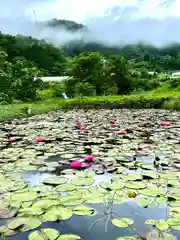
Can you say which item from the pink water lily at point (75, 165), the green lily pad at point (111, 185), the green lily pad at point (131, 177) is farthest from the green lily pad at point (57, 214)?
the pink water lily at point (75, 165)

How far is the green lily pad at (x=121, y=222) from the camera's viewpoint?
2128mm

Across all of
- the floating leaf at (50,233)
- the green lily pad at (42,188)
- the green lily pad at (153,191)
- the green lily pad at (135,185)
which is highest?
the floating leaf at (50,233)

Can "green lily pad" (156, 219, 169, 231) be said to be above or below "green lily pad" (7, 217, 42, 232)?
below

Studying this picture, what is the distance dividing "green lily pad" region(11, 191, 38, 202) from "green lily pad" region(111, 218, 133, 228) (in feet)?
2.42

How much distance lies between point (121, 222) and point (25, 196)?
0.88 m

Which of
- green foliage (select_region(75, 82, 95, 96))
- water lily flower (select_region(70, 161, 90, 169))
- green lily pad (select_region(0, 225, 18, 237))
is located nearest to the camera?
green lily pad (select_region(0, 225, 18, 237))

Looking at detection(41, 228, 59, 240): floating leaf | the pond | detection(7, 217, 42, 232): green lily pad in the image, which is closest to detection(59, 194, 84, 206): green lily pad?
the pond

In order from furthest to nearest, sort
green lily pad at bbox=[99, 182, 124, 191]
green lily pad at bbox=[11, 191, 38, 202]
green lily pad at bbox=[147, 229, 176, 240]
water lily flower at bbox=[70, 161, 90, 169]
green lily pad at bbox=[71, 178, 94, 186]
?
water lily flower at bbox=[70, 161, 90, 169]
green lily pad at bbox=[71, 178, 94, 186]
green lily pad at bbox=[99, 182, 124, 191]
green lily pad at bbox=[11, 191, 38, 202]
green lily pad at bbox=[147, 229, 176, 240]

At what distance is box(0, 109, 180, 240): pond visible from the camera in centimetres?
211

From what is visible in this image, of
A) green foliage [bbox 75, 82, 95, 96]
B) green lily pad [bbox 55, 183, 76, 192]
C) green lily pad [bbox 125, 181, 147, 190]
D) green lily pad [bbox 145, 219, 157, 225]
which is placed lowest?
green lily pad [bbox 145, 219, 157, 225]

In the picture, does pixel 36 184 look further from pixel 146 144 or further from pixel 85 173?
pixel 146 144

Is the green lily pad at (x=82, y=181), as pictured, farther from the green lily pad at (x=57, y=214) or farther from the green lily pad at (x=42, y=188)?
the green lily pad at (x=57, y=214)

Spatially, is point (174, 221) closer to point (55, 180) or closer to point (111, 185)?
point (111, 185)

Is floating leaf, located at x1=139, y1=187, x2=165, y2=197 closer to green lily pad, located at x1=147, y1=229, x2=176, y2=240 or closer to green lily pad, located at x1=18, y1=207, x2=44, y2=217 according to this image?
green lily pad, located at x1=147, y1=229, x2=176, y2=240
